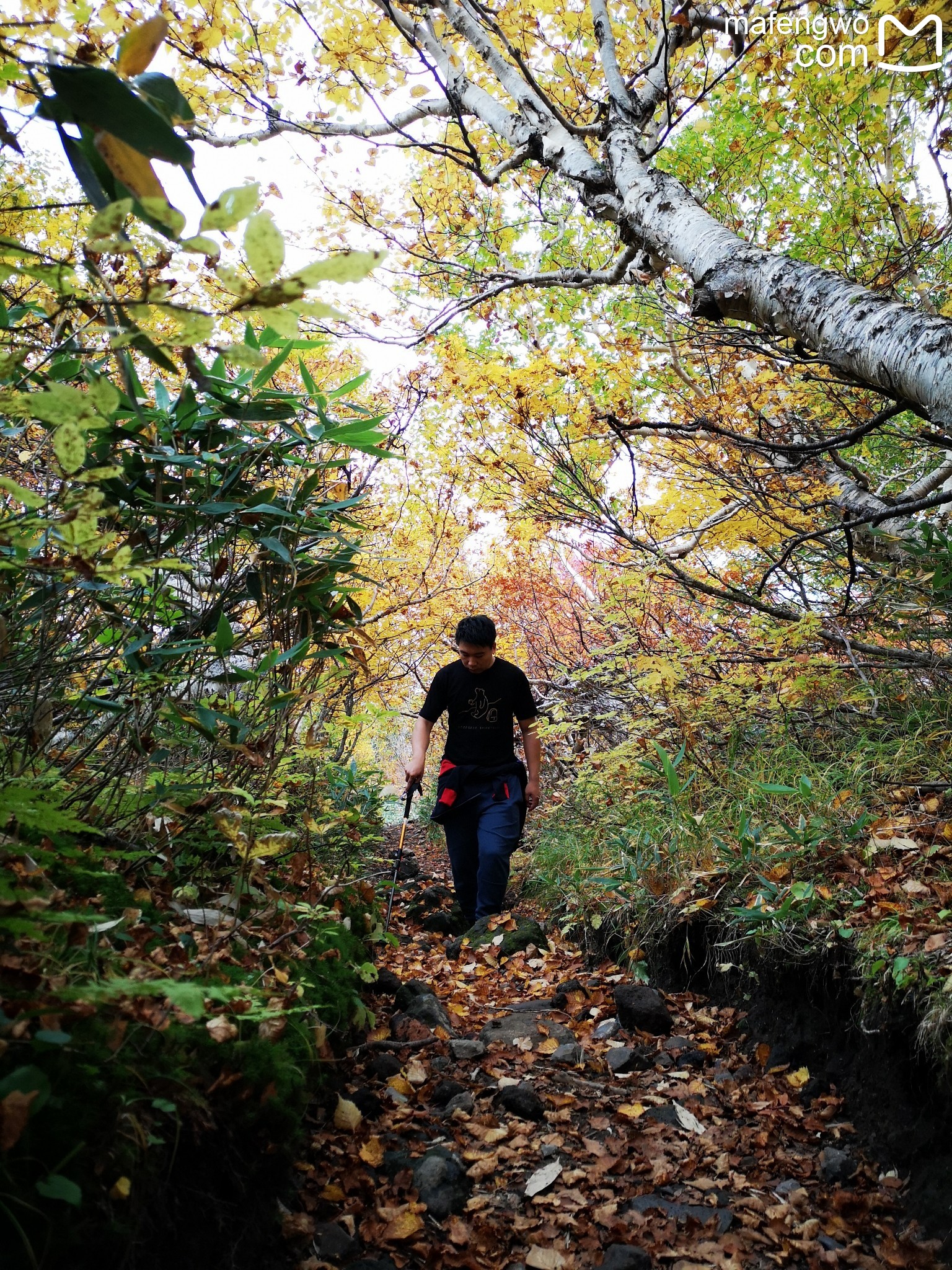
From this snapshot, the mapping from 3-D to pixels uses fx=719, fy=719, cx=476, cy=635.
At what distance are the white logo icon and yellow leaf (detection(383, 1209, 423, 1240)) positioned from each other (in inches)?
160

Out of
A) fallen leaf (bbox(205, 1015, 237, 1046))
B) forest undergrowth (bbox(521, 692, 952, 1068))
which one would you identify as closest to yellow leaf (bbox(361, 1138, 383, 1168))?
fallen leaf (bbox(205, 1015, 237, 1046))

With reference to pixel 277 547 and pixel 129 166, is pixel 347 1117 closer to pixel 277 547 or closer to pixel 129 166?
pixel 277 547

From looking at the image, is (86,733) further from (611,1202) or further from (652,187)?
(652,187)

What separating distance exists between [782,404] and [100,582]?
5401mm

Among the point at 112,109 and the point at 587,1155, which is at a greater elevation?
the point at 112,109

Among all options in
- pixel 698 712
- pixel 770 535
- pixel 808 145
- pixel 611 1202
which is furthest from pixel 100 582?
pixel 808 145

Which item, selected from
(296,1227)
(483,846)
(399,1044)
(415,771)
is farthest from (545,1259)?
(415,771)

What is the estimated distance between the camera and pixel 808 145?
612cm

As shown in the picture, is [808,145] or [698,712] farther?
[808,145]

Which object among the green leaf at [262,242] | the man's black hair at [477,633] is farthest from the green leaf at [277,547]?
the man's black hair at [477,633]

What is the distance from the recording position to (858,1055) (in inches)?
88.6

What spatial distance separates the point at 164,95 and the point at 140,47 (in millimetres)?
61

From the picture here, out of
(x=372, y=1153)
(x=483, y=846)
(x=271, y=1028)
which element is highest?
(x=483, y=846)

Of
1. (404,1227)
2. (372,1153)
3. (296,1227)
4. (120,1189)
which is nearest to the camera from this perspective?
(120,1189)
